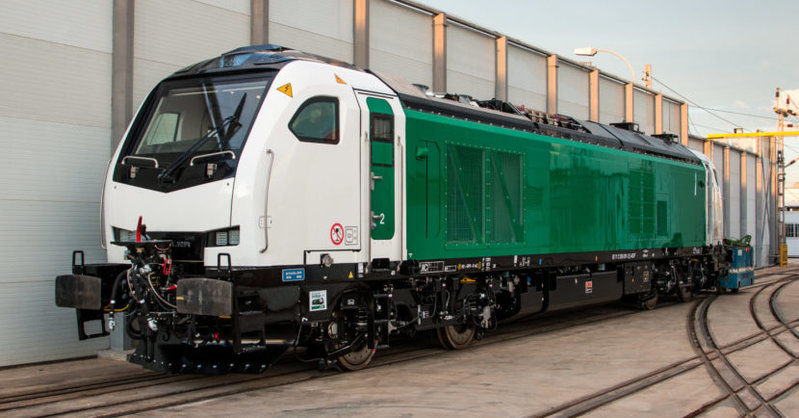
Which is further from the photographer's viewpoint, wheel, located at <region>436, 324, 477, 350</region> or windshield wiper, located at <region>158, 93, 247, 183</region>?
wheel, located at <region>436, 324, 477, 350</region>

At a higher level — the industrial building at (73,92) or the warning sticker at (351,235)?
the industrial building at (73,92)

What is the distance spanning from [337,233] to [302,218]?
55 centimetres

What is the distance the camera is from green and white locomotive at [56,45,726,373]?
7.16 metres

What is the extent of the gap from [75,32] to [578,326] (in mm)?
9187

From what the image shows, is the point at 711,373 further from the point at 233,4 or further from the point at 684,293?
the point at 684,293

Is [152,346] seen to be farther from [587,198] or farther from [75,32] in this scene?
[587,198]

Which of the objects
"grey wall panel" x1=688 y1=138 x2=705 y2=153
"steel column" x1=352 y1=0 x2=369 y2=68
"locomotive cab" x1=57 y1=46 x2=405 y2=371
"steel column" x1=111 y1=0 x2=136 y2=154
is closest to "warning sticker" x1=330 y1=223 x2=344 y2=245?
"locomotive cab" x1=57 y1=46 x2=405 y2=371

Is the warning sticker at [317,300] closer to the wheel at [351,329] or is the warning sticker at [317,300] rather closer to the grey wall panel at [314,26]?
the wheel at [351,329]

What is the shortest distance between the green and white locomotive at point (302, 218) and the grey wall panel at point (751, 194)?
2793cm

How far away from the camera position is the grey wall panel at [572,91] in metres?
20.5

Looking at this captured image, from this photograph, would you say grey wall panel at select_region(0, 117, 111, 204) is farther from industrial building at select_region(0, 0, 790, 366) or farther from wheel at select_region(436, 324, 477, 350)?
wheel at select_region(436, 324, 477, 350)

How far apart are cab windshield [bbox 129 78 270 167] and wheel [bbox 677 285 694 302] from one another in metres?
12.4

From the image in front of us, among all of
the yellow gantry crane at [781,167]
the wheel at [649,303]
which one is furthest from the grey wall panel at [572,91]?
the yellow gantry crane at [781,167]

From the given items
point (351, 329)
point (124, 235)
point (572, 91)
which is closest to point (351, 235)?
point (351, 329)
